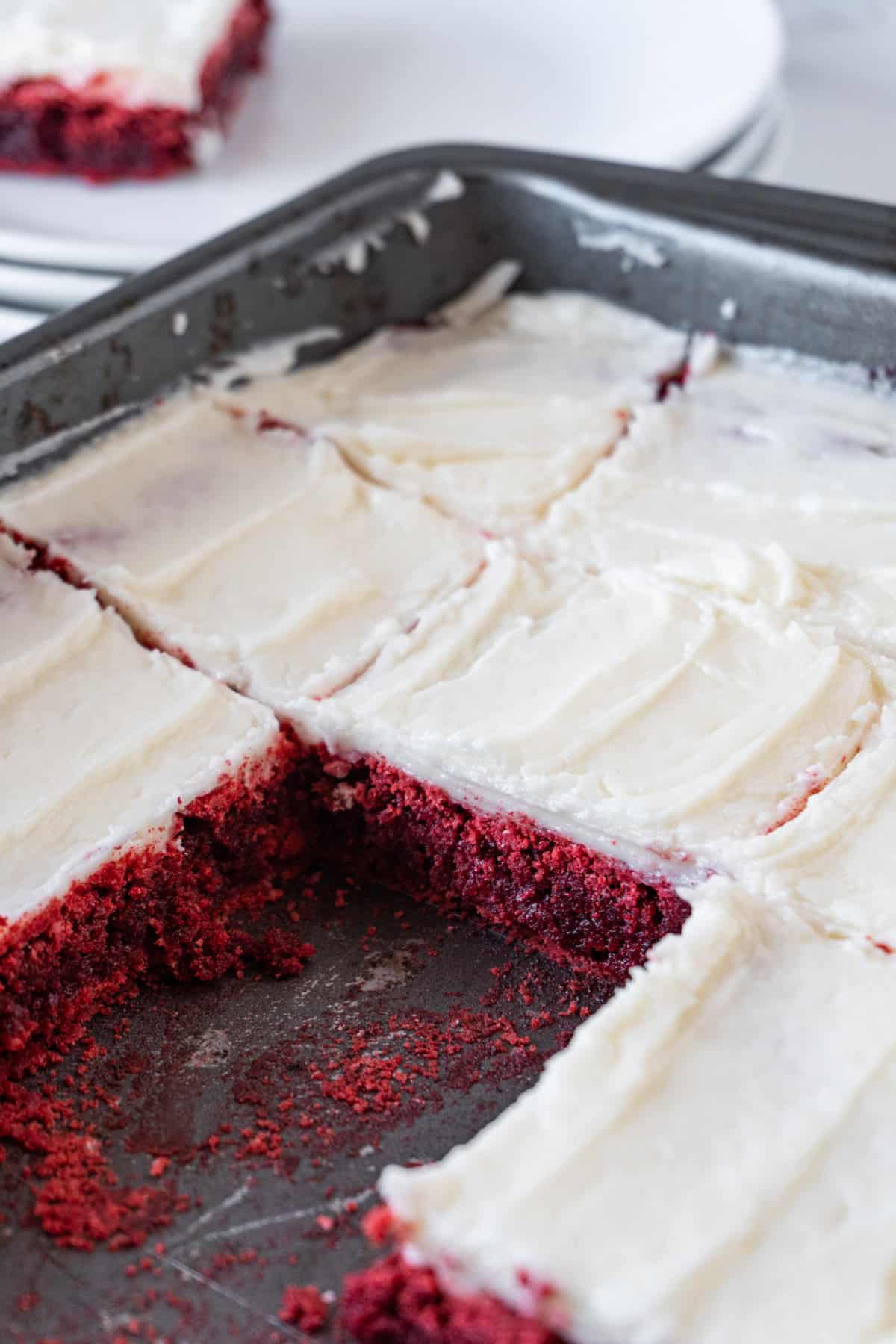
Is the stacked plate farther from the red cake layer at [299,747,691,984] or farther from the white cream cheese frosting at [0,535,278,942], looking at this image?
the red cake layer at [299,747,691,984]

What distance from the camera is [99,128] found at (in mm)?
5527

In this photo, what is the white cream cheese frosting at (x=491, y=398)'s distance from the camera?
12.2 feet

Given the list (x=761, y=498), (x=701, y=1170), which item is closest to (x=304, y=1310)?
(x=701, y=1170)

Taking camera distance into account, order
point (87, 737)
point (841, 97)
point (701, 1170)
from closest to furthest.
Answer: point (701, 1170), point (87, 737), point (841, 97)

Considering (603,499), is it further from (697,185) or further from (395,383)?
(697,185)

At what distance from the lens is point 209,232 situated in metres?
5.12

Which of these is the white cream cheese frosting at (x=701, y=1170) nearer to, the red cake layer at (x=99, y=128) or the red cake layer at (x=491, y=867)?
the red cake layer at (x=491, y=867)

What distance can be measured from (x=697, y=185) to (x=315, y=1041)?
2443 mm

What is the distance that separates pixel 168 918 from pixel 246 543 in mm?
896

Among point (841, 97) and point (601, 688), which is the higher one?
point (841, 97)

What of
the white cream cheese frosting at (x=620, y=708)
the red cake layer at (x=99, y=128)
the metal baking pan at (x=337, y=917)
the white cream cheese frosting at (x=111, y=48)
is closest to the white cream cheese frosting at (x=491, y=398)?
the metal baking pan at (x=337, y=917)

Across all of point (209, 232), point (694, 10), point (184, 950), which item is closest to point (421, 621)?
point (184, 950)

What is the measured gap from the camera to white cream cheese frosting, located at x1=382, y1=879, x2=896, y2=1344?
2.07 meters

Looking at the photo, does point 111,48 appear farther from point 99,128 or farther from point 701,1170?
point 701,1170
